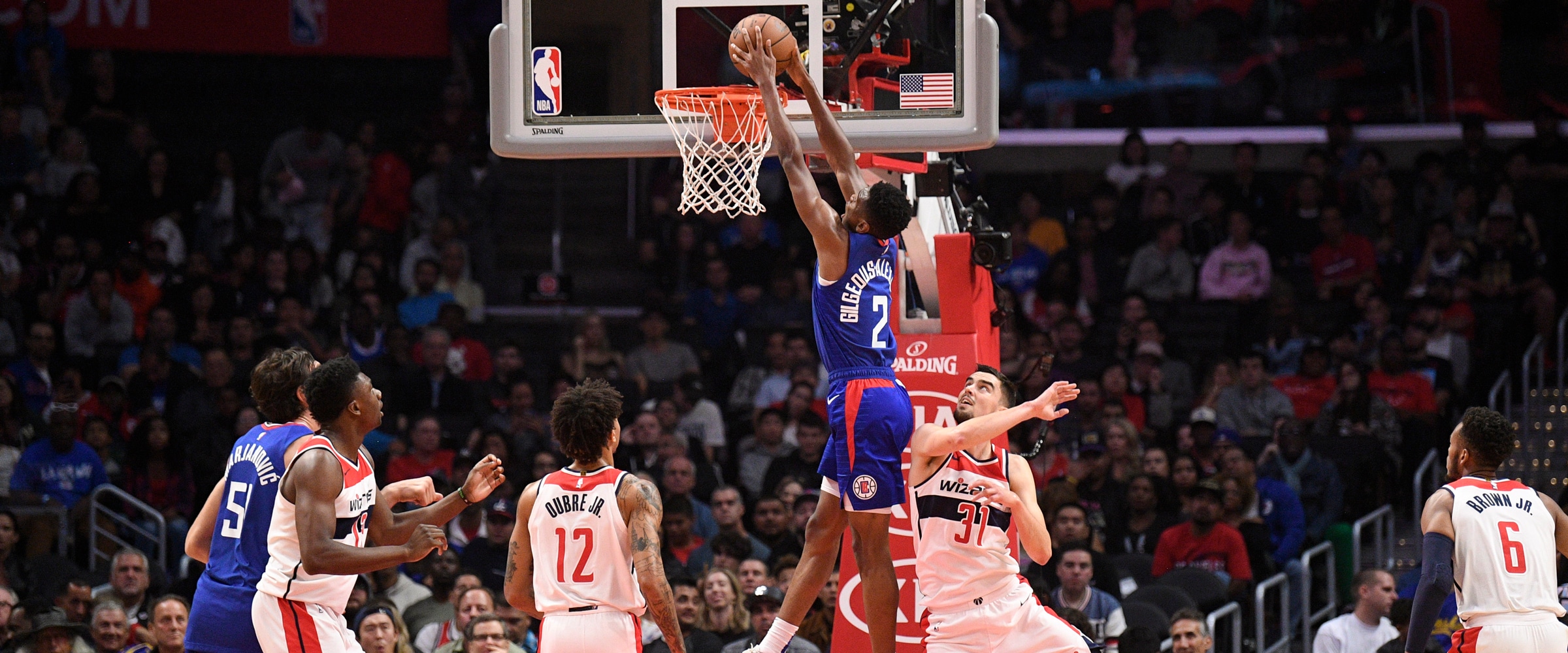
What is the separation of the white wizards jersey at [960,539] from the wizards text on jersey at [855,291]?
0.73 m

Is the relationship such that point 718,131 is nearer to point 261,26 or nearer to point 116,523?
point 116,523

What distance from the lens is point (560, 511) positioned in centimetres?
666

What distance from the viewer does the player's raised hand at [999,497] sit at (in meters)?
6.98

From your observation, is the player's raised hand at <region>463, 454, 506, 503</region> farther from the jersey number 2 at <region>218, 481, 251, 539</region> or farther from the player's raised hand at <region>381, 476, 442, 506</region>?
the jersey number 2 at <region>218, 481, 251, 539</region>

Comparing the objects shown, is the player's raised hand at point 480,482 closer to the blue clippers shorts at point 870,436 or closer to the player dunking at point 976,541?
the blue clippers shorts at point 870,436

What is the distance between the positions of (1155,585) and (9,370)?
9481 mm

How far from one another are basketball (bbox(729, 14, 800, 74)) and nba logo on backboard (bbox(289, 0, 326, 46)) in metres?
12.9

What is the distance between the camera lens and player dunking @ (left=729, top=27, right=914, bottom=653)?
7195mm

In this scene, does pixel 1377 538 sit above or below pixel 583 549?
below

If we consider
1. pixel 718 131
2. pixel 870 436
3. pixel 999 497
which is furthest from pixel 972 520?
pixel 718 131

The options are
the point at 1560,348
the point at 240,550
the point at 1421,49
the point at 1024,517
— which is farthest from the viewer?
the point at 1421,49

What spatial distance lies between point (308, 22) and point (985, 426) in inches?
562

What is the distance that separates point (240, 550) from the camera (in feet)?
21.4

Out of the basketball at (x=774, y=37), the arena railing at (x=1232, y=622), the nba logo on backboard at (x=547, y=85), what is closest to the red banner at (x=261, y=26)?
the arena railing at (x=1232, y=622)
